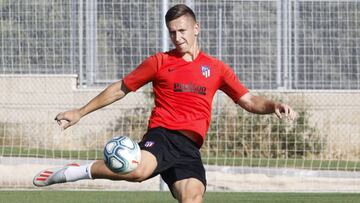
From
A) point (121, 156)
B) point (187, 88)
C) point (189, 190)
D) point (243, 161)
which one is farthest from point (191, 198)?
point (243, 161)

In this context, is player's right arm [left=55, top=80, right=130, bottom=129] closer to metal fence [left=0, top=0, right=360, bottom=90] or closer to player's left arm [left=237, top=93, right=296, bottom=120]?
player's left arm [left=237, top=93, right=296, bottom=120]

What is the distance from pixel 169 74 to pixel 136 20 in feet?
28.4

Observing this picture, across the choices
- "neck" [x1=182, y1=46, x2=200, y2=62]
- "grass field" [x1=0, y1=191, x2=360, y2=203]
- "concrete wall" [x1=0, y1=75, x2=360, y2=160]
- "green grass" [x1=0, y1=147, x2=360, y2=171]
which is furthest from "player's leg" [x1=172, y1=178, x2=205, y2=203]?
"concrete wall" [x1=0, y1=75, x2=360, y2=160]

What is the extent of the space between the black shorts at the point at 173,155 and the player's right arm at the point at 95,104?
477 mm

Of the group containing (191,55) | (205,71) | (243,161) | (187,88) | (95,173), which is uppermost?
(191,55)

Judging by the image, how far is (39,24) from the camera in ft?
56.0

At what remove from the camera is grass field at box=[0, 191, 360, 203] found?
42.1 feet

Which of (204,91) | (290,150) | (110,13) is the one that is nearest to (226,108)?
(290,150)

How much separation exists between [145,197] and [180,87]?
5.05 metres

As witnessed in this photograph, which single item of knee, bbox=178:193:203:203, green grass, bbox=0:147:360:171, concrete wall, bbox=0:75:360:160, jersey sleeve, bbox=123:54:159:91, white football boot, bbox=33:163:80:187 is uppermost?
jersey sleeve, bbox=123:54:159:91

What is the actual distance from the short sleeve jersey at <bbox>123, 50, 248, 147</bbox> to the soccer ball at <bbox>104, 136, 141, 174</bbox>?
0.57 meters

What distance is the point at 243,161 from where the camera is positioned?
1689 centimetres

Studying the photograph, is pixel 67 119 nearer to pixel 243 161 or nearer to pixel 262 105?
pixel 262 105

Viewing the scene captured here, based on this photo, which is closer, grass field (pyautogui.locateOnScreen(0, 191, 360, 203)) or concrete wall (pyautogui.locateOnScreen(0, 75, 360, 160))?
grass field (pyautogui.locateOnScreen(0, 191, 360, 203))
